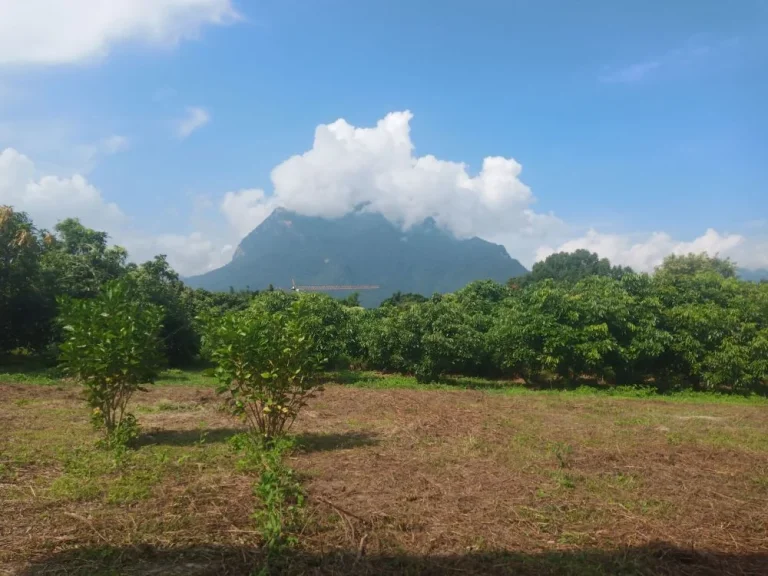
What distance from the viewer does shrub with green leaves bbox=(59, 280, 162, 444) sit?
7891mm

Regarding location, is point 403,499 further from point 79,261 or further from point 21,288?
point 79,261

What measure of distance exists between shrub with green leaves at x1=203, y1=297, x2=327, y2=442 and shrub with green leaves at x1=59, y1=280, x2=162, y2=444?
1176 millimetres

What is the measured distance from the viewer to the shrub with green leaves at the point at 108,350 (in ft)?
25.9

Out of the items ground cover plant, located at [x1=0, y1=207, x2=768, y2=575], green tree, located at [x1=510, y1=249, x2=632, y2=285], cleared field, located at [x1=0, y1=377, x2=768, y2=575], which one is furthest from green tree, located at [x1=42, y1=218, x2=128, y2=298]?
green tree, located at [x1=510, y1=249, x2=632, y2=285]

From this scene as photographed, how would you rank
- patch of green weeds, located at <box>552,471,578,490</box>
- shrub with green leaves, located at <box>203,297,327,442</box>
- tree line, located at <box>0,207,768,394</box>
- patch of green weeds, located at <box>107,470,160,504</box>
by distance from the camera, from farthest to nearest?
tree line, located at <box>0,207,768,394</box>, shrub with green leaves, located at <box>203,297,327,442</box>, patch of green weeds, located at <box>552,471,578,490</box>, patch of green weeds, located at <box>107,470,160,504</box>

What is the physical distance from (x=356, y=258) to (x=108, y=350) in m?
114

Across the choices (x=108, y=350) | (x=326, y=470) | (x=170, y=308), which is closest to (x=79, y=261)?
(x=170, y=308)

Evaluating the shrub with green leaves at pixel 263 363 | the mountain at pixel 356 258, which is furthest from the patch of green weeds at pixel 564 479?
the mountain at pixel 356 258

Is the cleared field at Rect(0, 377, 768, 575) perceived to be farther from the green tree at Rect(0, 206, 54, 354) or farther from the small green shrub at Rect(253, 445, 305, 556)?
the green tree at Rect(0, 206, 54, 354)

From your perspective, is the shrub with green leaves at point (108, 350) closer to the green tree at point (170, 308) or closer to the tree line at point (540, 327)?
the tree line at point (540, 327)

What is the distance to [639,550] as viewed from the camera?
16.0 feet

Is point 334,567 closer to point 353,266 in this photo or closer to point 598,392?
point 598,392

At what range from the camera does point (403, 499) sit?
5.94 meters

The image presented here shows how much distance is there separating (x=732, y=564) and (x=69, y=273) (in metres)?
24.2
